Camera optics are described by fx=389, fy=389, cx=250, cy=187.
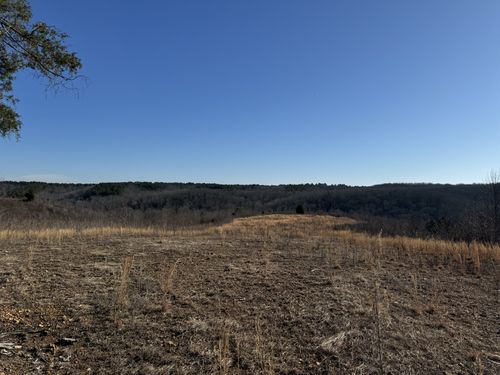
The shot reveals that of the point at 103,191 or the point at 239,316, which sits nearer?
the point at 239,316

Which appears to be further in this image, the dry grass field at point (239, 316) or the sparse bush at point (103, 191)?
the sparse bush at point (103, 191)

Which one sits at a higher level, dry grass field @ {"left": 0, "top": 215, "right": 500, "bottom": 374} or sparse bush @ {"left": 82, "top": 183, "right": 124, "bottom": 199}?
sparse bush @ {"left": 82, "top": 183, "right": 124, "bottom": 199}

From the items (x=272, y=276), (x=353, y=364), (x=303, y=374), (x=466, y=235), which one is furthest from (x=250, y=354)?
(x=466, y=235)

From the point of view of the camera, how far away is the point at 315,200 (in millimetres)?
73938

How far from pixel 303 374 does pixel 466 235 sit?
22511 mm

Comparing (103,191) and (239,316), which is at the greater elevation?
(103,191)

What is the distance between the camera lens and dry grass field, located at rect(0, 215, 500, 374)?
11.9ft

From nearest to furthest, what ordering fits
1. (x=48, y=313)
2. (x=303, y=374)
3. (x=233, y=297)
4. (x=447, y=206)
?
1. (x=303, y=374)
2. (x=48, y=313)
3. (x=233, y=297)
4. (x=447, y=206)

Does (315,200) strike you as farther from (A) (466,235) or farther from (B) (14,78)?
(B) (14,78)

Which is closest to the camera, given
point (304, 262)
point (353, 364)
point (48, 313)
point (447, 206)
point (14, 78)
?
point (353, 364)

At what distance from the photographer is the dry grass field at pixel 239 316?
3.64m

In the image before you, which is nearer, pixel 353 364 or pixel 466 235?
pixel 353 364

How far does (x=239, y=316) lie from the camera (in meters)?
4.88

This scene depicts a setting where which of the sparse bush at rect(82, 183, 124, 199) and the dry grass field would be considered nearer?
the dry grass field
